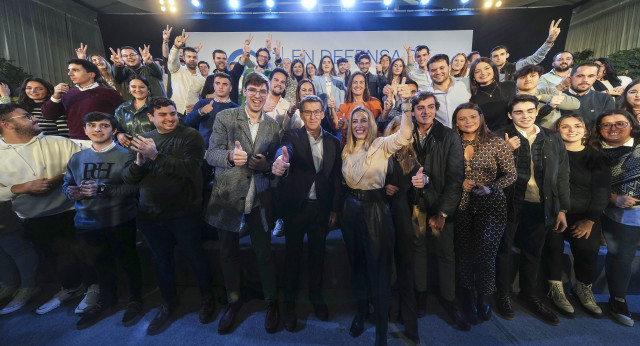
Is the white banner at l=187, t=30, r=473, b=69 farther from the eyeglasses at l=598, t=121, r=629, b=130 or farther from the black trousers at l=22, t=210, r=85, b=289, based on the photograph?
the black trousers at l=22, t=210, r=85, b=289

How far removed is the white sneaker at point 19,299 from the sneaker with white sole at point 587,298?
193 inches

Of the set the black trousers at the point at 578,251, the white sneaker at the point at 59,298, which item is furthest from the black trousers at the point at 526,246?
the white sneaker at the point at 59,298

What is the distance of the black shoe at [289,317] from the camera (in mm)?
2121

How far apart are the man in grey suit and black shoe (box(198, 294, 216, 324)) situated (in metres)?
0.18

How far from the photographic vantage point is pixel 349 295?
2.48 m

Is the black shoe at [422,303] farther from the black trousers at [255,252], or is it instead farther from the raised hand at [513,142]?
the raised hand at [513,142]

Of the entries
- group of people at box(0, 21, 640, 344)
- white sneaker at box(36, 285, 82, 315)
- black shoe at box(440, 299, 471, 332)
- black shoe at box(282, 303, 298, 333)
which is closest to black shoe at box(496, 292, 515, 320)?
group of people at box(0, 21, 640, 344)

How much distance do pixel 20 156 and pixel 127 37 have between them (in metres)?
7.83

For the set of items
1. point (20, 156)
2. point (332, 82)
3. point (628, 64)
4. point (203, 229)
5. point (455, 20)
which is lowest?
point (203, 229)

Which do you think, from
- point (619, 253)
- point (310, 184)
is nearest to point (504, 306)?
point (619, 253)

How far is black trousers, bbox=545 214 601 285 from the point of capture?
2.25 m

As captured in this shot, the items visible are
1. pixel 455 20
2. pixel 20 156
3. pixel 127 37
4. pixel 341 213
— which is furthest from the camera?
pixel 127 37

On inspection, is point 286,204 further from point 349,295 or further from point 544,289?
point 544,289

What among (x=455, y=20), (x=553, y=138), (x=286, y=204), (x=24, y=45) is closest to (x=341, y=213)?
(x=286, y=204)
